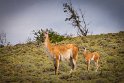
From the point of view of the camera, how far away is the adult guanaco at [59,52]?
20469 mm

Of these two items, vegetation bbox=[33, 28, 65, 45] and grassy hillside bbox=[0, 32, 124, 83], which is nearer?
grassy hillside bbox=[0, 32, 124, 83]

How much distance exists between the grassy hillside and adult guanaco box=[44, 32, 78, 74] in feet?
2.37

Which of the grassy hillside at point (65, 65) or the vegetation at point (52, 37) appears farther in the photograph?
the vegetation at point (52, 37)

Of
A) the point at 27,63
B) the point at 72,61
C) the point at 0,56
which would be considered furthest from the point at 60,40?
the point at 72,61

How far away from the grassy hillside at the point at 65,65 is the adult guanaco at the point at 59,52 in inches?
28.5

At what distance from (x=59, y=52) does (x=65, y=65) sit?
3051mm

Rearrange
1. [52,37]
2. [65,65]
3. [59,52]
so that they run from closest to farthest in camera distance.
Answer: [59,52] → [65,65] → [52,37]

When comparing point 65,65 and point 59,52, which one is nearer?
point 59,52

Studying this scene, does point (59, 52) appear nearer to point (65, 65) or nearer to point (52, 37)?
point (65, 65)

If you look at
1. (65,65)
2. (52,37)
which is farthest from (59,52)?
(52,37)

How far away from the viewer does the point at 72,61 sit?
21.8 m

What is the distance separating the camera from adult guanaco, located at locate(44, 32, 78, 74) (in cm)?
2047

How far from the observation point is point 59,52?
20.7 m

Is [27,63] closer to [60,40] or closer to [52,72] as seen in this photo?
[52,72]
